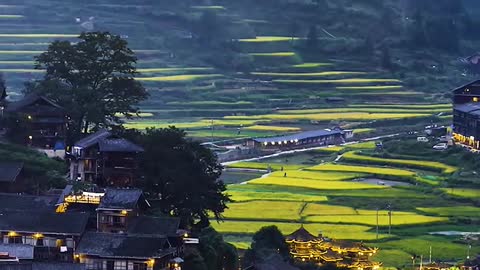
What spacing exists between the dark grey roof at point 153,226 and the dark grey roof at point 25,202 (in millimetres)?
2010

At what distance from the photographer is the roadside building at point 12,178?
3480 centimetres

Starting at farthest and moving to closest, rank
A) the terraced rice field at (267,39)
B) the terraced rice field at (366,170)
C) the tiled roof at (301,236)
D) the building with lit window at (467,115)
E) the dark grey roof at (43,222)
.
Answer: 1. the terraced rice field at (267,39)
2. the building with lit window at (467,115)
3. the terraced rice field at (366,170)
4. the tiled roof at (301,236)
5. the dark grey roof at (43,222)

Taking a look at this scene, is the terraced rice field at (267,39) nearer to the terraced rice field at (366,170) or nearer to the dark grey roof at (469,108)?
the dark grey roof at (469,108)

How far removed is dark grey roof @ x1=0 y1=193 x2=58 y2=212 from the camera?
32.8 metres

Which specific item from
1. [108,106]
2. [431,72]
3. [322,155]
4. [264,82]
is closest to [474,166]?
[322,155]

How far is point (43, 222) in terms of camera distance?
104 feet

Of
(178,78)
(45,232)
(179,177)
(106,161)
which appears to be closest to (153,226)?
(45,232)

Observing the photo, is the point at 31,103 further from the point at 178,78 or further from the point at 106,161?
the point at 178,78

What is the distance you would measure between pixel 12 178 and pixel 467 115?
2716 centimetres

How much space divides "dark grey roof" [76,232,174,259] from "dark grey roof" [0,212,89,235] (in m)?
0.47

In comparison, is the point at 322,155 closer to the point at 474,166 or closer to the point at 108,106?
the point at 474,166

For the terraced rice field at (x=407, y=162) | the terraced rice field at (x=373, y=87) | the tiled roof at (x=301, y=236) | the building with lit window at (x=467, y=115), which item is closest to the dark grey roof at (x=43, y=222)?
the tiled roof at (x=301, y=236)

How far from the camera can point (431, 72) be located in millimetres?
83562

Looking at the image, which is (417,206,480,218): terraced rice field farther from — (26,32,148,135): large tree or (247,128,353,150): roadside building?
(247,128,353,150): roadside building
